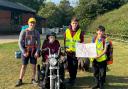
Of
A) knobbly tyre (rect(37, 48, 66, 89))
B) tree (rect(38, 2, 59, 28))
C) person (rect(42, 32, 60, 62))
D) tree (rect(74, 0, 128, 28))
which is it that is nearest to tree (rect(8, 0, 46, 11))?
tree (rect(38, 2, 59, 28))

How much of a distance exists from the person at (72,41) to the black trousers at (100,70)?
0.73 metres

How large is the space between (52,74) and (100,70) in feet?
5.45

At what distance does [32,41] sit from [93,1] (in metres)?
43.7

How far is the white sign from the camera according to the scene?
32.0ft

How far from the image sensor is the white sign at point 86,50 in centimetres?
975

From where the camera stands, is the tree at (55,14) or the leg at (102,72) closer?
the leg at (102,72)

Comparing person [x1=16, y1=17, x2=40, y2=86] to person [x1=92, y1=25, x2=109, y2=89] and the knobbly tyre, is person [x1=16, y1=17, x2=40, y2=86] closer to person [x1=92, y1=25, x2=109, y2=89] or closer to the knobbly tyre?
the knobbly tyre

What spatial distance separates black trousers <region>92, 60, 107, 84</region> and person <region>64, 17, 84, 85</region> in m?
0.73

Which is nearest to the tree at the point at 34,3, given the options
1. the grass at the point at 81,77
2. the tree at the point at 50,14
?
the tree at the point at 50,14

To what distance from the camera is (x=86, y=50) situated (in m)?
9.80

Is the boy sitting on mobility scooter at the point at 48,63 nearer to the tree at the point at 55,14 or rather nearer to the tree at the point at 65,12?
the tree at the point at 55,14

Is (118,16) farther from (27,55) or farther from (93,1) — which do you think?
(27,55)

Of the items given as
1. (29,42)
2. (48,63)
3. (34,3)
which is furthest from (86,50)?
(34,3)

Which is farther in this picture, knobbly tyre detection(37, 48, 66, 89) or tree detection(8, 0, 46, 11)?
tree detection(8, 0, 46, 11)
